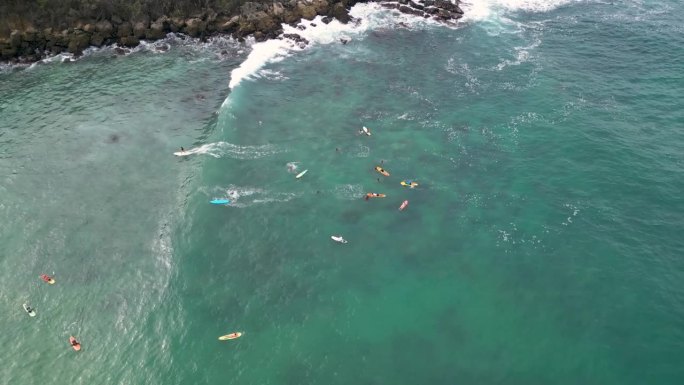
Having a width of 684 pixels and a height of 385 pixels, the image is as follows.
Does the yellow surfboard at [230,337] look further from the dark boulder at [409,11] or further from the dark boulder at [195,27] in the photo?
the dark boulder at [409,11]

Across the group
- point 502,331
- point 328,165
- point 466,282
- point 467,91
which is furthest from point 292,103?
point 502,331

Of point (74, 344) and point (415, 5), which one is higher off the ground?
point (415, 5)

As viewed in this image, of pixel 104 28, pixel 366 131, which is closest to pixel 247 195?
pixel 366 131

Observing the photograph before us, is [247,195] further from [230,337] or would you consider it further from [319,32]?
[319,32]

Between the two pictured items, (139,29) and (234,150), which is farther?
(139,29)

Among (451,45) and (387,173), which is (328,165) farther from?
(451,45)

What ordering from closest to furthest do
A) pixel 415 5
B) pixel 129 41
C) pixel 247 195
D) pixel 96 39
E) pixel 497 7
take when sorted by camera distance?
pixel 247 195
pixel 96 39
pixel 129 41
pixel 415 5
pixel 497 7

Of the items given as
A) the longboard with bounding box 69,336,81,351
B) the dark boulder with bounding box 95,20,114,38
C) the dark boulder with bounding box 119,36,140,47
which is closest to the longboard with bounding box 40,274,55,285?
the longboard with bounding box 69,336,81,351
